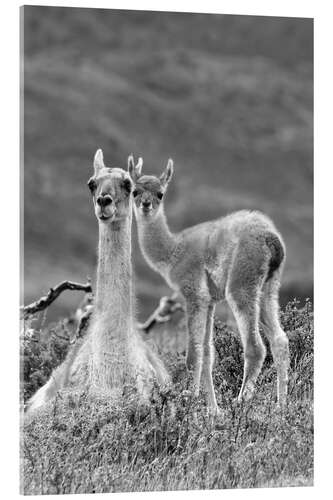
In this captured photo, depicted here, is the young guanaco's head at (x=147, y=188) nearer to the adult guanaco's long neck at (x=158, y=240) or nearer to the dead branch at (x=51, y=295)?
the adult guanaco's long neck at (x=158, y=240)

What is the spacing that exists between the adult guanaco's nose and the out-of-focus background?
52cm

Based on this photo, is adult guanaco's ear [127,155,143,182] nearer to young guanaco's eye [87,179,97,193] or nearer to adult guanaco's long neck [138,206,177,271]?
young guanaco's eye [87,179,97,193]

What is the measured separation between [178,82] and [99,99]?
72 centimetres

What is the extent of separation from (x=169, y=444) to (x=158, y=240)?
1855 mm

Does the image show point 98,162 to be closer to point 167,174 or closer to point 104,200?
point 104,200

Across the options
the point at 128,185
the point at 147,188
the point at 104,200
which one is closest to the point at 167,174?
the point at 147,188

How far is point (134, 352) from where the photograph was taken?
10258mm

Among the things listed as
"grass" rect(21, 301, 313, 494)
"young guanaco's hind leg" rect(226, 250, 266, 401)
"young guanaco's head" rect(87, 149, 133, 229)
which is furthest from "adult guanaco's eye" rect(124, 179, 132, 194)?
"grass" rect(21, 301, 313, 494)

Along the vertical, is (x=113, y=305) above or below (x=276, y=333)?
above

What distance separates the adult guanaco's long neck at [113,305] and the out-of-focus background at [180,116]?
0.70m

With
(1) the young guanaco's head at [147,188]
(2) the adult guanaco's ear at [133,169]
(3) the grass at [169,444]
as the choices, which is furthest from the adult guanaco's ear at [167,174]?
(3) the grass at [169,444]

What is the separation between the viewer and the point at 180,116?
11.8 m
